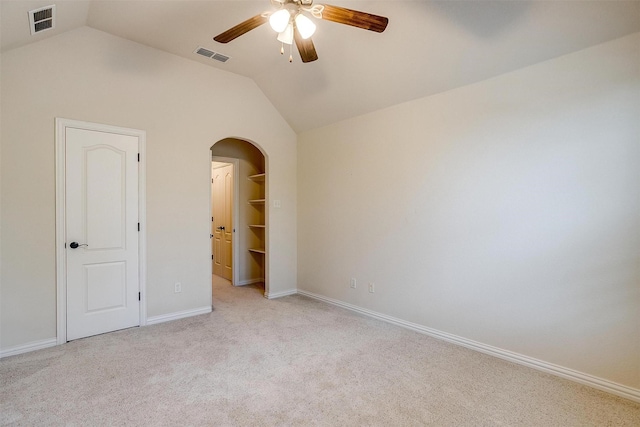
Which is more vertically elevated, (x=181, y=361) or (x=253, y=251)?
(x=253, y=251)

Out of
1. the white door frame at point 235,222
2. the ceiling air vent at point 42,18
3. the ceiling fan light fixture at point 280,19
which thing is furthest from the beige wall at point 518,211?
the ceiling air vent at point 42,18

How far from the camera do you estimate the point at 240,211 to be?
5578mm

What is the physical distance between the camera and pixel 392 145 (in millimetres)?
3666

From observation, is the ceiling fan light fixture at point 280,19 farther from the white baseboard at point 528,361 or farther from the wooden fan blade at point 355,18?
the white baseboard at point 528,361

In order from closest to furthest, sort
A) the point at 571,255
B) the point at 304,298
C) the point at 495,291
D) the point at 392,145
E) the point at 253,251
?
the point at 571,255 → the point at 495,291 → the point at 392,145 → the point at 304,298 → the point at 253,251

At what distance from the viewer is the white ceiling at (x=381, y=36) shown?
2.27m

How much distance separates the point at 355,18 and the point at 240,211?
4139mm

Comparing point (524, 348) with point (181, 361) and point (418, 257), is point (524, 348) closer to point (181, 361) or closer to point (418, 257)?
point (418, 257)

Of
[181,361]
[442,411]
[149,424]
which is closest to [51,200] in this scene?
[181,361]

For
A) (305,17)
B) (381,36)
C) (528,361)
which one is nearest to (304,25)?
(305,17)

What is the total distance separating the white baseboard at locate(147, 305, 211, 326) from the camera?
3635 millimetres

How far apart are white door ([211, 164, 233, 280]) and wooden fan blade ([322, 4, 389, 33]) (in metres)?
4.03

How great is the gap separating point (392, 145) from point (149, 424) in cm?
336

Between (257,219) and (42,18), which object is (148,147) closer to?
(42,18)
